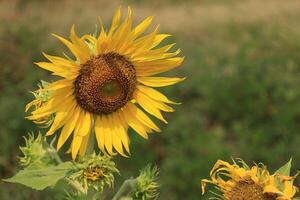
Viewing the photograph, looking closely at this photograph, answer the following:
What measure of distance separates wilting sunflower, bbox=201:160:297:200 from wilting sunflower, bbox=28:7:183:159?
27cm

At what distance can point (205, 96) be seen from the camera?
645 centimetres

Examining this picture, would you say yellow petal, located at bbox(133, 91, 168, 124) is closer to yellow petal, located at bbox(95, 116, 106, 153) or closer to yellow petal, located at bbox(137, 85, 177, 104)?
yellow petal, located at bbox(137, 85, 177, 104)

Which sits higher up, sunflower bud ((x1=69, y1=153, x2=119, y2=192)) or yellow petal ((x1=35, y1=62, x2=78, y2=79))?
yellow petal ((x1=35, y1=62, x2=78, y2=79))

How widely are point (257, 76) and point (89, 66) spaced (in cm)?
455

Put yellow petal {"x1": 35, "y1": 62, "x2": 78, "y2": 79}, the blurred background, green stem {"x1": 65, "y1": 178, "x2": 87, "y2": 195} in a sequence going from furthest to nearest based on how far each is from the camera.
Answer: the blurred background → green stem {"x1": 65, "y1": 178, "x2": 87, "y2": 195} → yellow petal {"x1": 35, "y1": 62, "x2": 78, "y2": 79}

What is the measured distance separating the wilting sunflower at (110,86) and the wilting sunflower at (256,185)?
267mm

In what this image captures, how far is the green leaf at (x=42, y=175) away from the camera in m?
1.88

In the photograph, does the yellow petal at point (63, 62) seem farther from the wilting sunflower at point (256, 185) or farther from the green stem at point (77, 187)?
the wilting sunflower at point (256, 185)

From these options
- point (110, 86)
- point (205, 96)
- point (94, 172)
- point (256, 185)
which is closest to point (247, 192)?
point (256, 185)

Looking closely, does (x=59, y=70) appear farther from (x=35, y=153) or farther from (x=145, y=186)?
(x=145, y=186)

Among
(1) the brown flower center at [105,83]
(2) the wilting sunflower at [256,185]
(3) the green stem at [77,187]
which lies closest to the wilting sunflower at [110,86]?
(1) the brown flower center at [105,83]

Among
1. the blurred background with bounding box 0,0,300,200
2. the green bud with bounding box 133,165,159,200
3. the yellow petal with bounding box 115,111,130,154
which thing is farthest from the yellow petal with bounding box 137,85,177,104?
the blurred background with bounding box 0,0,300,200

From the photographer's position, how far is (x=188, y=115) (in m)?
6.14

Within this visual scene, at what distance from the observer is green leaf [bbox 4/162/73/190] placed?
74.1 inches
